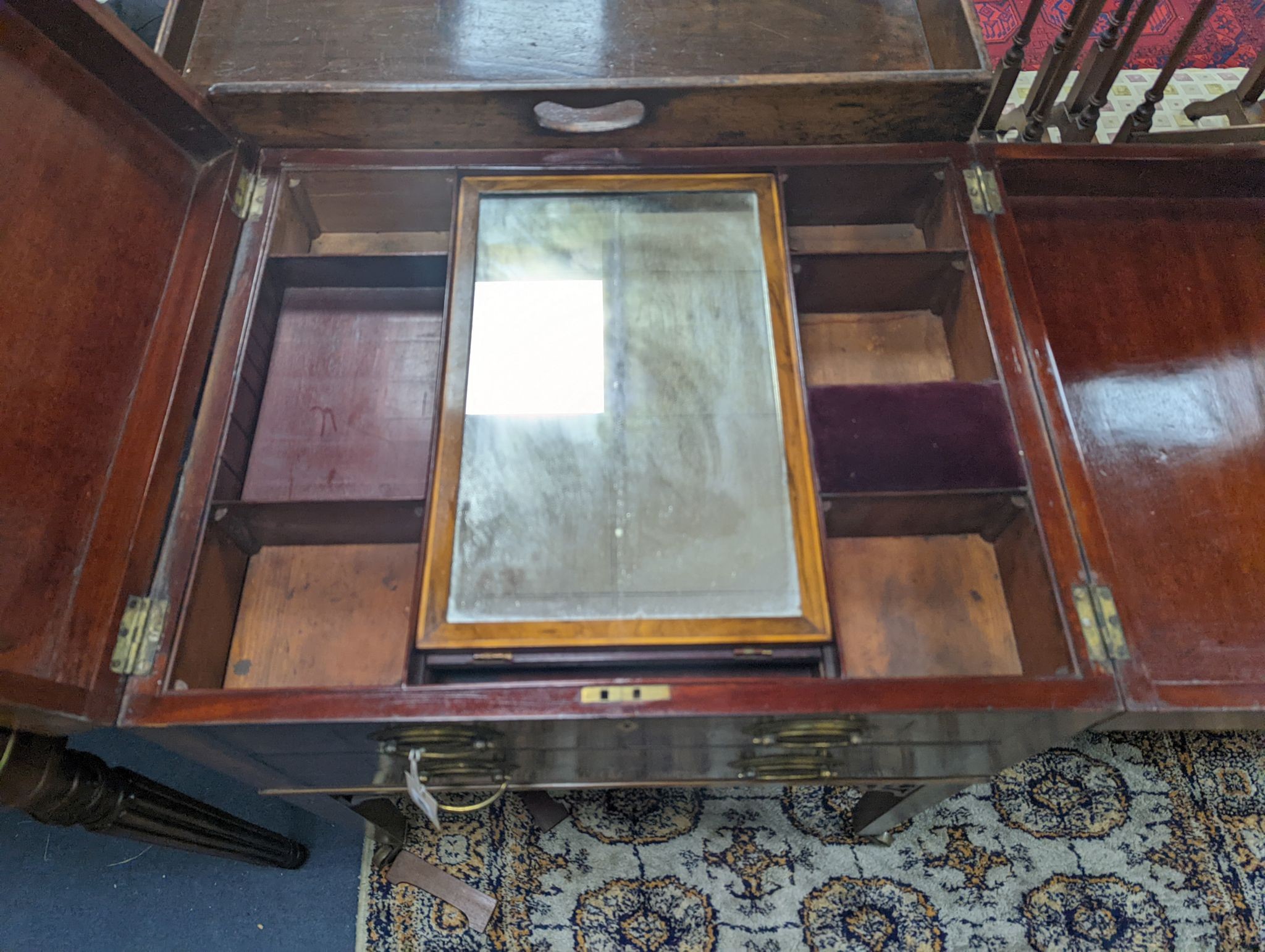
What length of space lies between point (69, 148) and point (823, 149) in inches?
43.8

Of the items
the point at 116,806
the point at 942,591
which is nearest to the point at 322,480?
the point at 116,806

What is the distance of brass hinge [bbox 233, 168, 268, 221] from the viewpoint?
1.26 meters

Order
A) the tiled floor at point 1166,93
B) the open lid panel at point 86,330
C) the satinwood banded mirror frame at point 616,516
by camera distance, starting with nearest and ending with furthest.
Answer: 1. the open lid panel at point 86,330
2. the satinwood banded mirror frame at point 616,516
3. the tiled floor at point 1166,93

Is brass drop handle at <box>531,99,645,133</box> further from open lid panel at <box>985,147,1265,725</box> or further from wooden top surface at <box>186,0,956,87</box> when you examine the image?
open lid panel at <box>985,147,1265,725</box>

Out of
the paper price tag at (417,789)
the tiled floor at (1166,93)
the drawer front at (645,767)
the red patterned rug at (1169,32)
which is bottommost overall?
the paper price tag at (417,789)

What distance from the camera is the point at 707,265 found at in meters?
1.28

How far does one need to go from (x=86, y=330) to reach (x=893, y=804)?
1.49 m

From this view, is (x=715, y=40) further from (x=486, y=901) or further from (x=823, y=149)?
(x=486, y=901)

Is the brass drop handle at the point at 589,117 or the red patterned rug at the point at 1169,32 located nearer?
the brass drop handle at the point at 589,117

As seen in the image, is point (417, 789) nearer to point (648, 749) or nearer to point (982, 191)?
point (648, 749)

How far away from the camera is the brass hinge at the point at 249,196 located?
126cm

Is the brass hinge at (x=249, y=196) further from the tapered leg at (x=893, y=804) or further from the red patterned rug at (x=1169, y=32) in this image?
the red patterned rug at (x=1169, y=32)

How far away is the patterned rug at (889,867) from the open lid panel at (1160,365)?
2.29 ft

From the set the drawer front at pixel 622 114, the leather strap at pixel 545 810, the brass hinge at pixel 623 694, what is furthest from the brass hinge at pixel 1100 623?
the leather strap at pixel 545 810
